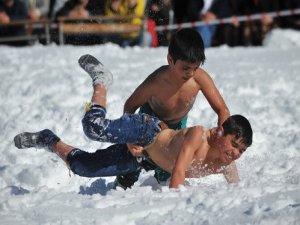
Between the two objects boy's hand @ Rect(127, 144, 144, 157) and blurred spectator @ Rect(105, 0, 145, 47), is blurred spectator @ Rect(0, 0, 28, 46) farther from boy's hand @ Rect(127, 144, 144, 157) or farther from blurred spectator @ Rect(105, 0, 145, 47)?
boy's hand @ Rect(127, 144, 144, 157)

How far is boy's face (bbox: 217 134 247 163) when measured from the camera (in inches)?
194

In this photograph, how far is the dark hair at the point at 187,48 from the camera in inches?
202

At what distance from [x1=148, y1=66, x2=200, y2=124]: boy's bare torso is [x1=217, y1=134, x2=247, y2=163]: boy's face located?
59cm

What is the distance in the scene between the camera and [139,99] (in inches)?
215

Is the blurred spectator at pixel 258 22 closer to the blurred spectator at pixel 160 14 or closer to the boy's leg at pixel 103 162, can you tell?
the blurred spectator at pixel 160 14

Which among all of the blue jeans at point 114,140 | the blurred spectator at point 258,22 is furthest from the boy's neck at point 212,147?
the blurred spectator at point 258,22

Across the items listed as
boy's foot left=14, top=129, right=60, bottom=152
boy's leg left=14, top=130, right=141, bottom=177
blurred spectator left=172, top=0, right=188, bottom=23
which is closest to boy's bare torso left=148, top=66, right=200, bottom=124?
boy's leg left=14, top=130, right=141, bottom=177

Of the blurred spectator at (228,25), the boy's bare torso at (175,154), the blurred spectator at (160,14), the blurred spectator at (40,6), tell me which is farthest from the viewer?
the blurred spectator at (40,6)

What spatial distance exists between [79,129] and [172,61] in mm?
2028

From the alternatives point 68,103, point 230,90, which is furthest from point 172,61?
point 230,90

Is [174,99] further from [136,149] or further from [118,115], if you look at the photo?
[118,115]

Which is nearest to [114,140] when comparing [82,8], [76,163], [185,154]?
[76,163]

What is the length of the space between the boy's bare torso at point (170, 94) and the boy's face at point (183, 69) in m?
0.11

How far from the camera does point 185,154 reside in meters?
4.87
